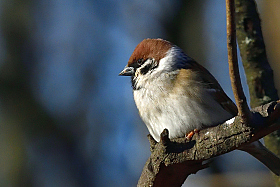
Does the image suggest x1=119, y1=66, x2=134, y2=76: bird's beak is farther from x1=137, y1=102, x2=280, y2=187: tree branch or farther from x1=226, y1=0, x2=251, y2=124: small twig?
x1=226, y1=0, x2=251, y2=124: small twig

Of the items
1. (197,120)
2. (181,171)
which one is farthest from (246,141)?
(197,120)

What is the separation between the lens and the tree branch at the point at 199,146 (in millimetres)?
2633

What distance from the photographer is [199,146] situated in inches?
118

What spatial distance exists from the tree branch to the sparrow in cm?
67

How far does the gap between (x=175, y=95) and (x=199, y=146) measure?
1.08m

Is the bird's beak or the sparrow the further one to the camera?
the bird's beak

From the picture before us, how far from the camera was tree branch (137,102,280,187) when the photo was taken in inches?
104

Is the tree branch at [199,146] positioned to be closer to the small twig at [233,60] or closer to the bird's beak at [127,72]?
the small twig at [233,60]

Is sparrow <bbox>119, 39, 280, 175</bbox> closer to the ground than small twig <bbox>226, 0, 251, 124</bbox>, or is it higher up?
closer to the ground

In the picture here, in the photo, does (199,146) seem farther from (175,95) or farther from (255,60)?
(255,60)

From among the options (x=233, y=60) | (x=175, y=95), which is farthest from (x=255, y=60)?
(x=233, y=60)

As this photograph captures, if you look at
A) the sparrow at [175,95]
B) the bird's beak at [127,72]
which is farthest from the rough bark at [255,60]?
the bird's beak at [127,72]

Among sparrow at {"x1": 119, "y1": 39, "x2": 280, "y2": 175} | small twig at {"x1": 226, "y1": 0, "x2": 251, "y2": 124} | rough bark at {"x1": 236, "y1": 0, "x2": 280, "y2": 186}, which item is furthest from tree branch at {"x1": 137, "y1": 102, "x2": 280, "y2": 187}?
rough bark at {"x1": 236, "y1": 0, "x2": 280, "y2": 186}

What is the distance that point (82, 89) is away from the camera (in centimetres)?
962
